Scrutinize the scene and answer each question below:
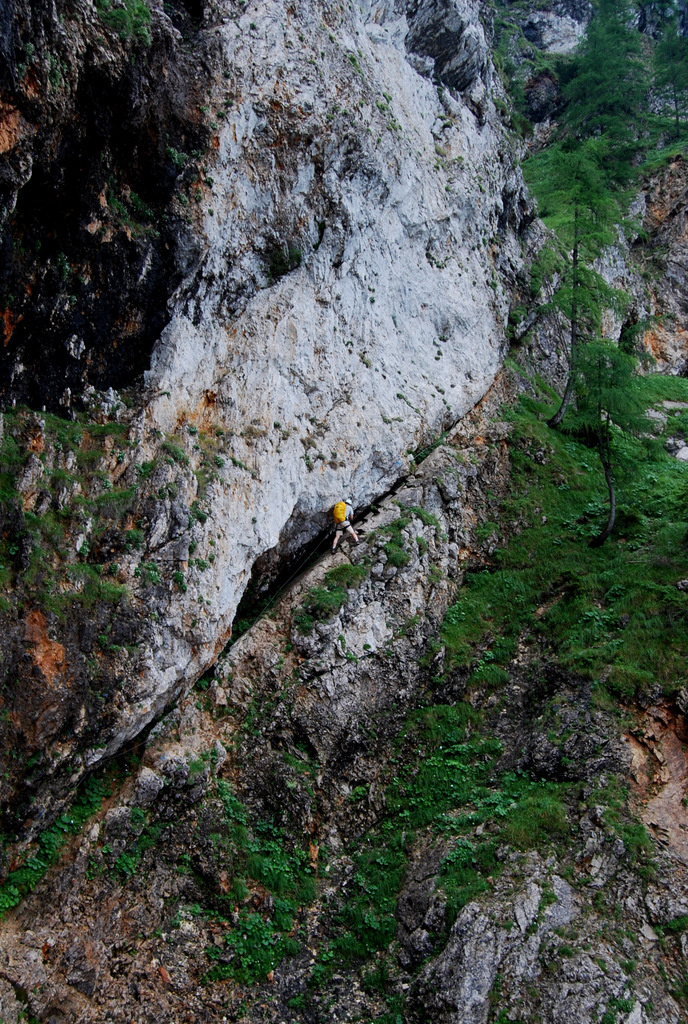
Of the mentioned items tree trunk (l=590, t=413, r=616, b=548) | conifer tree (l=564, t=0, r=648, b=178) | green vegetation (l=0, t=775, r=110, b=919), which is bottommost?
green vegetation (l=0, t=775, r=110, b=919)

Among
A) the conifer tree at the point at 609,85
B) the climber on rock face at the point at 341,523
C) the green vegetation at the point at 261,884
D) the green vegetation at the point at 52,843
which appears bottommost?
the green vegetation at the point at 261,884

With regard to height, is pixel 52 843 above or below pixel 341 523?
below

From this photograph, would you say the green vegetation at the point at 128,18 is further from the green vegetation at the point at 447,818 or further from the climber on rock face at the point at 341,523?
the green vegetation at the point at 447,818

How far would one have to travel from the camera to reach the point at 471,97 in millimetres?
20922

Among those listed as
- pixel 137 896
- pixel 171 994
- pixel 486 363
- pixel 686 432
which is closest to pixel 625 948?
pixel 171 994

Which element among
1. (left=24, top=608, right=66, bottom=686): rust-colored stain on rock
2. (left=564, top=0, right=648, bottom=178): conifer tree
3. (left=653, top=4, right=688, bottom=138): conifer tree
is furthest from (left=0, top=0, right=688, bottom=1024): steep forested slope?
(left=653, top=4, right=688, bottom=138): conifer tree

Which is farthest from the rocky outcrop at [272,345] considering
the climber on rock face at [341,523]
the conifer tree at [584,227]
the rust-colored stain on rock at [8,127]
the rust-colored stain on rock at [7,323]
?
the conifer tree at [584,227]

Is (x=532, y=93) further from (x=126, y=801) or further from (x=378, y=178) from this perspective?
(x=126, y=801)

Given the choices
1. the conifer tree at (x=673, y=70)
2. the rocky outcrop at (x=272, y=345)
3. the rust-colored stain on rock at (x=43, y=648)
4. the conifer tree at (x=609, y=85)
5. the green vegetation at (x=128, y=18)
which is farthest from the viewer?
the conifer tree at (x=673, y=70)

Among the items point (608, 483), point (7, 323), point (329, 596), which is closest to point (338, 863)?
point (329, 596)

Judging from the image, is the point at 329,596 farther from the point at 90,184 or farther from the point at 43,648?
Answer: the point at 90,184

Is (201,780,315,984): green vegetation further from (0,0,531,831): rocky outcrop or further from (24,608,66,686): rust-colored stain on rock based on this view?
(24,608,66,686): rust-colored stain on rock

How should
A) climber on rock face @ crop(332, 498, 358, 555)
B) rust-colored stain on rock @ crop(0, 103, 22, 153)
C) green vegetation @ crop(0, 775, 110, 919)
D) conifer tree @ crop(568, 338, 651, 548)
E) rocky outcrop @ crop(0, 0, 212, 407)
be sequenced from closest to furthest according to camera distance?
1. green vegetation @ crop(0, 775, 110, 919)
2. rust-colored stain on rock @ crop(0, 103, 22, 153)
3. rocky outcrop @ crop(0, 0, 212, 407)
4. climber on rock face @ crop(332, 498, 358, 555)
5. conifer tree @ crop(568, 338, 651, 548)

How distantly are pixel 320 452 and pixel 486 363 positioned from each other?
273 inches
